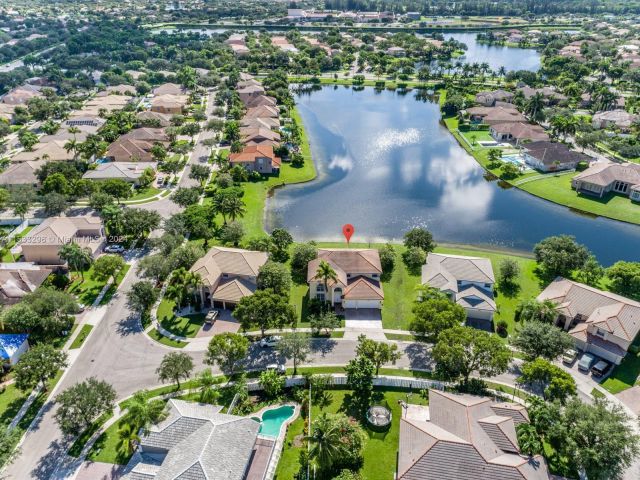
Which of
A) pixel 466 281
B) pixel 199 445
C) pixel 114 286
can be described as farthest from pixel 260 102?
pixel 199 445

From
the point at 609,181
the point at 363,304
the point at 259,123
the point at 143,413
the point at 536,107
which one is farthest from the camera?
the point at 536,107

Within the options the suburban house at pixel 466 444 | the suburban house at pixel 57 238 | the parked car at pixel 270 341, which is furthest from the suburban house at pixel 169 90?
the suburban house at pixel 466 444

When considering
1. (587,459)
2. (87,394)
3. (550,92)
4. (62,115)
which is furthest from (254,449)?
(550,92)

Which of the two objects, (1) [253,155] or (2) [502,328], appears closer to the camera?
(2) [502,328]

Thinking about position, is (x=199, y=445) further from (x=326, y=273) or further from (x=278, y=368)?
(x=326, y=273)

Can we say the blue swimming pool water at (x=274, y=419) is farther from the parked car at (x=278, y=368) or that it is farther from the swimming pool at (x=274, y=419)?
the parked car at (x=278, y=368)
